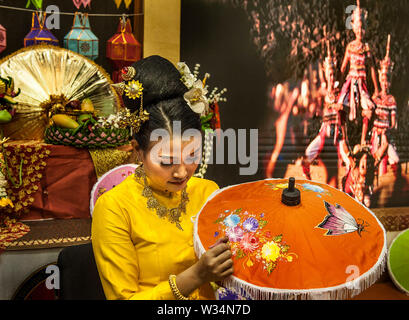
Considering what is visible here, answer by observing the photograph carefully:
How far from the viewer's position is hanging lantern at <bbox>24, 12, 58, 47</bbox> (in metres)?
2.54

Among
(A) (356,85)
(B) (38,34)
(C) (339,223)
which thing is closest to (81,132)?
(B) (38,34)

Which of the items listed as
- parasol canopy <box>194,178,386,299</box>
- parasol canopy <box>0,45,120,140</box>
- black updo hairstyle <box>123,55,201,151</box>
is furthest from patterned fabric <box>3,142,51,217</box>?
parasol canopy <box>194,178,386,299</box>

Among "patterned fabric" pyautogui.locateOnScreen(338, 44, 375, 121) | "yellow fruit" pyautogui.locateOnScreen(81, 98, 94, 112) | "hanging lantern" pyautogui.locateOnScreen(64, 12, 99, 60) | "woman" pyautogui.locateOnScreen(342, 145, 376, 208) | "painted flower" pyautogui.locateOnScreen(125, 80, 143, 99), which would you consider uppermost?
"hanging lantern" pyautogui.locateOnScreen(64, 12, 99, 60)

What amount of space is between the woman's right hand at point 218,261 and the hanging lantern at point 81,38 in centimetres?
222

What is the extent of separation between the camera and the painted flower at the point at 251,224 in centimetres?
82

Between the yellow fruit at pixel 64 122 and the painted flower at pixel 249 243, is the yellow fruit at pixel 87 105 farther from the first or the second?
the painted flower at pixel 249 243

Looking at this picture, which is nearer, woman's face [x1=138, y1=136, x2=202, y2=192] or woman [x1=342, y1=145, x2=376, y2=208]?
woman's face [x1=138, y1=136, x2=202, y2=192]

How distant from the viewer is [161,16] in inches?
96.4

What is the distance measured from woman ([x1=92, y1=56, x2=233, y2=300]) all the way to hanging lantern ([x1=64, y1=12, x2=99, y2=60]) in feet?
6.06

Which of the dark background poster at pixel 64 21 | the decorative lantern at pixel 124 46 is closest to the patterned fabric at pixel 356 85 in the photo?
the decorative lantern at pixel 124 46

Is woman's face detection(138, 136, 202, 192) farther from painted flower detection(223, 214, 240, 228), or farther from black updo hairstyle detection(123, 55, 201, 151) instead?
painted flower detection(223, 214, 240, 228)

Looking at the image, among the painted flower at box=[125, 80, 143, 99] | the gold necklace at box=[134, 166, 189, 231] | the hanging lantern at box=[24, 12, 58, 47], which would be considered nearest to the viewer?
the painted flower at box=[125, 80, 143, 99]
